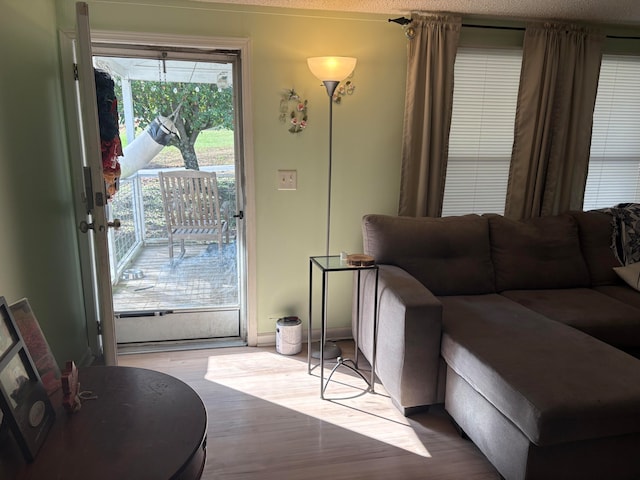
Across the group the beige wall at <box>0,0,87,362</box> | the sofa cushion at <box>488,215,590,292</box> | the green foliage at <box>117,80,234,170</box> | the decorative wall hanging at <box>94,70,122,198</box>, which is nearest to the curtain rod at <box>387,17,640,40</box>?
the green foliage at <box>117,80,234,170</box>

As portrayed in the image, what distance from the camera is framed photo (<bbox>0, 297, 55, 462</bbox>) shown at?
1.07 meters

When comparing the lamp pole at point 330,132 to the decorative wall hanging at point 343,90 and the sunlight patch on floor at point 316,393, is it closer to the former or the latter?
the decorative wall hanging at point 343,90

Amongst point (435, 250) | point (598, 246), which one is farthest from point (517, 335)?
point (598, 246)

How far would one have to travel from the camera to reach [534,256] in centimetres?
297

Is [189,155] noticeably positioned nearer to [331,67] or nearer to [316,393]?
[331,67]

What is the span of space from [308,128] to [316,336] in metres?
1.47

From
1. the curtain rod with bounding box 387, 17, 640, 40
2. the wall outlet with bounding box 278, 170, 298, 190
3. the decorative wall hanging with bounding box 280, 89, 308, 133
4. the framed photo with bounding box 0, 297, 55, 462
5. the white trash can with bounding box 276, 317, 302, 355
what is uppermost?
the curtain rod with bounding box 387, 17, 640, 40

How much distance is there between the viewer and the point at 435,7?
282cm

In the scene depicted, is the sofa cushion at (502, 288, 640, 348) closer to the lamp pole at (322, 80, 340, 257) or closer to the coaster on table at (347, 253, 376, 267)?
the coaster on table at (347, 253, 376, 267)

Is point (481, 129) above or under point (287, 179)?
above

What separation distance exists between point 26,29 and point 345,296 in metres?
2.41

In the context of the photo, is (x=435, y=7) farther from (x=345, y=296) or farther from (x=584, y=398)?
(x=584, y=398)

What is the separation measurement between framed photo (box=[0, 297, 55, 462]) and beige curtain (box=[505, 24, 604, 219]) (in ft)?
9.96

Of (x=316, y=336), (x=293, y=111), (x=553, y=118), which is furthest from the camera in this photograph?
(x=316, y=336)
